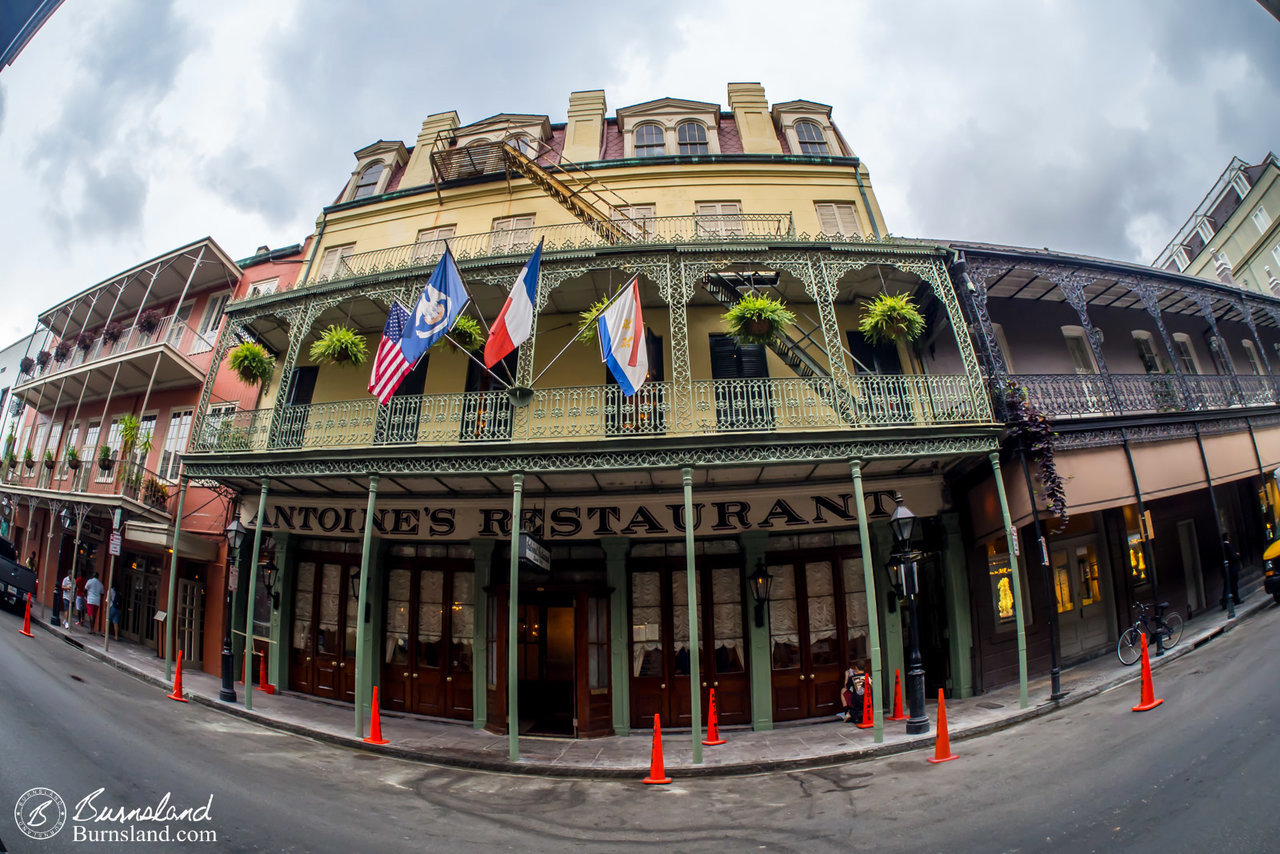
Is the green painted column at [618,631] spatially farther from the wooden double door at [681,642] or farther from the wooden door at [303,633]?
the wooden door at [303,633]

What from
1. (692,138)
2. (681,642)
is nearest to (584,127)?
(692,138)

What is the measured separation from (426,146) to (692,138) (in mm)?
9032

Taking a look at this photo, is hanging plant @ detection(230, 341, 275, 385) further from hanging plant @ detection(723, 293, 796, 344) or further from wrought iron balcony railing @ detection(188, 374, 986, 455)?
hanging plant @ detection(723, 293, 796, 344)

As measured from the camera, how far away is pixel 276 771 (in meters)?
7.62

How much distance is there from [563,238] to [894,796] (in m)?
13.7

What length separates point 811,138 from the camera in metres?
15.8

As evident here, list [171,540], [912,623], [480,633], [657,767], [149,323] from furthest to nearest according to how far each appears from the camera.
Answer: [149,323]
[171,540]
[480,633]
[912,623]
[657,767]

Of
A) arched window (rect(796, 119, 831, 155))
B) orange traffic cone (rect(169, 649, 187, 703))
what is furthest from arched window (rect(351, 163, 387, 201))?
orange traffic cone (rect(169, 649, 187, 703))

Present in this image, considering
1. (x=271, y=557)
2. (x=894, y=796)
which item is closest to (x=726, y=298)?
(x=894, y=796)

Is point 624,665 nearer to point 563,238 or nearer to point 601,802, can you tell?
point 601,802

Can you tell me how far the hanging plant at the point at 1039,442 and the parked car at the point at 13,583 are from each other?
104 feet

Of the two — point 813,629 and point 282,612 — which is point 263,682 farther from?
point 813,629

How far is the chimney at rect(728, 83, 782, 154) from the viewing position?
15461 mm

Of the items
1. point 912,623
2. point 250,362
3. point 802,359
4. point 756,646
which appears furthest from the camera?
point 250,362
